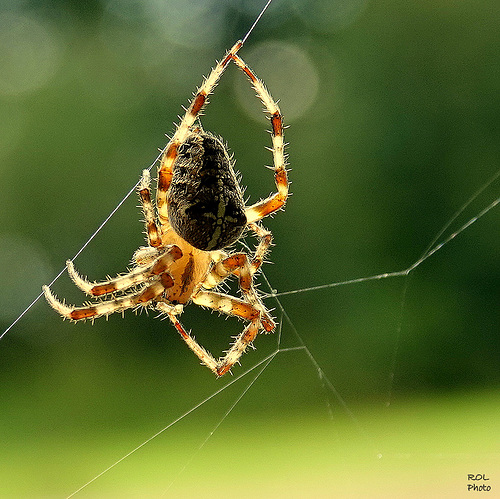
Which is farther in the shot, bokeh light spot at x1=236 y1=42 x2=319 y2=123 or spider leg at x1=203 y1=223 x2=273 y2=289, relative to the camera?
bokeh light spot at x1=236 y1=42 x2=319 y2=123

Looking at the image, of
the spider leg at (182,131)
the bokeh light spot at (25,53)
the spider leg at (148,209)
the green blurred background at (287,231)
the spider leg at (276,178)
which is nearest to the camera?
the spider leg at (182,131)

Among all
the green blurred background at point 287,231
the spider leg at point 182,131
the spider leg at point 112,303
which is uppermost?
the green blurred background at point 287,231

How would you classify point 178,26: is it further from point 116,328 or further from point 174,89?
point 116,328

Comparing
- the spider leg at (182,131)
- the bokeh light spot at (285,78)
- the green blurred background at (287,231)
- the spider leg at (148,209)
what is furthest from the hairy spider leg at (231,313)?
the bokeh light spot at (285,78)

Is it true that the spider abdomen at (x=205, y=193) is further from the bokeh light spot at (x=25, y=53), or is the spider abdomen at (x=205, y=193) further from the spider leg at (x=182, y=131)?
the bokeh light spot at (x=25, y=53)

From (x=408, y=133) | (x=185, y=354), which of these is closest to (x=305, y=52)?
(x=408, y=133)

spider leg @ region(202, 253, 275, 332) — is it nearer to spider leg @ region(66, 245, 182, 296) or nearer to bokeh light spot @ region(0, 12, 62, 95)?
spider leg @ region(66, 245, 182, 296)

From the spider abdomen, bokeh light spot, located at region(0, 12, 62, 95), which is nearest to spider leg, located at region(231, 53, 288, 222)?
the spider abdomen
